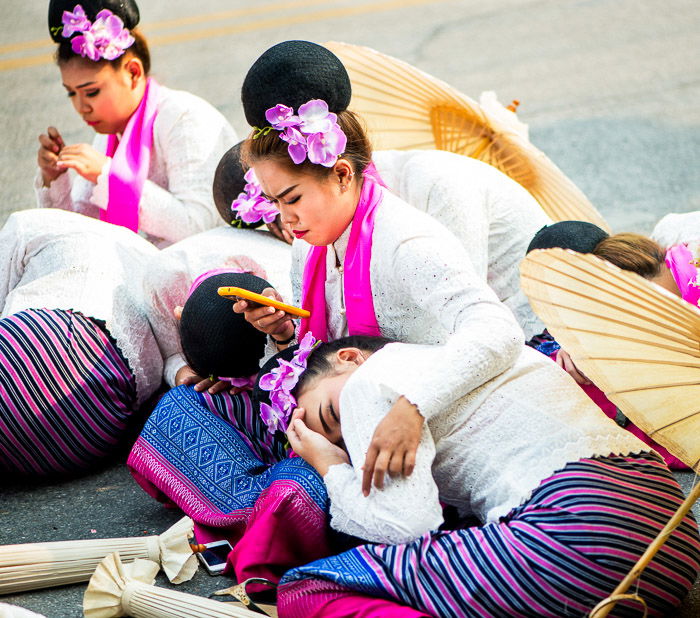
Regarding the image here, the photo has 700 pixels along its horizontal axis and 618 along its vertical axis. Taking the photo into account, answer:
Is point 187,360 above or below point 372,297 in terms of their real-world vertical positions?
below

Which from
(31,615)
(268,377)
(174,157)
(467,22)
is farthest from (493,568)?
(467,22)

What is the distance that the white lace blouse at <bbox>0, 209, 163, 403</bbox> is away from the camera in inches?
102

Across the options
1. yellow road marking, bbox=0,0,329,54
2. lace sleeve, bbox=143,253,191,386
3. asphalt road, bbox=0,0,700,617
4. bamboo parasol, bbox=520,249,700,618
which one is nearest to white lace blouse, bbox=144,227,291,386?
lace sleeve, bbox=143,253,191,386

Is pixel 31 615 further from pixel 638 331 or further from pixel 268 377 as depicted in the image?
pixel 638 331

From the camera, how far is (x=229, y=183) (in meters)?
2.72

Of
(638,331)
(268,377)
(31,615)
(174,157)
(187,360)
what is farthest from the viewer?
(174,157)

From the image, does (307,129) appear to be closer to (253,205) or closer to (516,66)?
(253,205)

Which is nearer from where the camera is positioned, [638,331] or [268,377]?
[638,331]

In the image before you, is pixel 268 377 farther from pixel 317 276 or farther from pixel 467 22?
pixel 467 22

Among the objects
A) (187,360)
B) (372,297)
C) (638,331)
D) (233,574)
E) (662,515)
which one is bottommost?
(233,574)

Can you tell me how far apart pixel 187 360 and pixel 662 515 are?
121cm

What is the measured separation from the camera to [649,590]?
5.47 feet

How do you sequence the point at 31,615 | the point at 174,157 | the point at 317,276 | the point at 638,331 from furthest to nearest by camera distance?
the point at 174,157 → the point at 317,276 → the point at 31,615 → the point at 638,331

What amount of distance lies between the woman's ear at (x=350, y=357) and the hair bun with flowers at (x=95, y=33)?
156 cm
